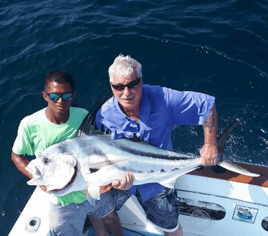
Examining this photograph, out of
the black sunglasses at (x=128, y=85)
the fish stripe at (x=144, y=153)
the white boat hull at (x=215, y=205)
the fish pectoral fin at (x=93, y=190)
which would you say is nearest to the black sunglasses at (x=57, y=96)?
the black sunglasses at (x=128, y=85)

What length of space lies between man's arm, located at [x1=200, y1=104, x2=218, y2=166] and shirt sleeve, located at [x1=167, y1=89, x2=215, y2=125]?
64 mm

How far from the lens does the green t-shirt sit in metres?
2.54

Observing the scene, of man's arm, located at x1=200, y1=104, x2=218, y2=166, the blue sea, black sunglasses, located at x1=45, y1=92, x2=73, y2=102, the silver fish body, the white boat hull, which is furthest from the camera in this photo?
the blue sea

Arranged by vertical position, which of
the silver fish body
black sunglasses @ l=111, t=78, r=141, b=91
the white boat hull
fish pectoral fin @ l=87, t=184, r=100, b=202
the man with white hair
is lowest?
the white boat hull

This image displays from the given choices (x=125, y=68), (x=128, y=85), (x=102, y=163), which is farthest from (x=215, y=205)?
(x=125, y=68)

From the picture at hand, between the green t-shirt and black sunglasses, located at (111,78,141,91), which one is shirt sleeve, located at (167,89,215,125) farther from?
the green t-shirt

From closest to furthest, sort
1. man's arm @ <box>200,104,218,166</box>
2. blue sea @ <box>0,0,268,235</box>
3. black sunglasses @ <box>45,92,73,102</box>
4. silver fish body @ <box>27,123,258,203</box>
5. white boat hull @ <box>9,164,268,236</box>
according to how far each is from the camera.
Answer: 1. silver fish body @ <box>27,123,258,203</box>
2. black sunglasses @ <box>45,92,73,102</box>
3. man's arm @ <box>200,104,218,166</box>
4. white boat hull @ <box>9,164,268,236</box>
5. blue sea @ <box>0,0,268,235</box>

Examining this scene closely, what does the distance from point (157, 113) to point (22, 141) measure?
123 cm

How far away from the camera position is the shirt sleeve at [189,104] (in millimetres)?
2541

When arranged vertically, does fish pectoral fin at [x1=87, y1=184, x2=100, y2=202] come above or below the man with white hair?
below

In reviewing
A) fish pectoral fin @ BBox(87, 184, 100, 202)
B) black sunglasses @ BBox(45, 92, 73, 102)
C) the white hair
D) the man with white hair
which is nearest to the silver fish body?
fish pectoral fin @ BBox(87, 184, 100, 202)

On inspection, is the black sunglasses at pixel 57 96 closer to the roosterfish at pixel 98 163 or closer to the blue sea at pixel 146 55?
the roosterfish at pixel 98 163

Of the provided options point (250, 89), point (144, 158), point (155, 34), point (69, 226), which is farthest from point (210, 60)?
point (69, 226)

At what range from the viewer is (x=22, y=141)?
2.55 meters
